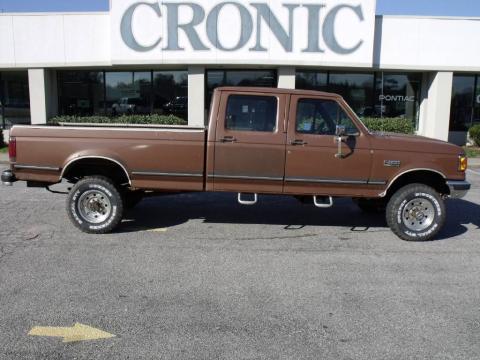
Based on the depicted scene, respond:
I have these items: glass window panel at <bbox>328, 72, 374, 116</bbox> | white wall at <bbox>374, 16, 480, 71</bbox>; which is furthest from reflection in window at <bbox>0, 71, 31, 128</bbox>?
white wall at <bbox>374, 16, 480, 71</bbox>

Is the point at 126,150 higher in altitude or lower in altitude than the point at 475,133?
higher

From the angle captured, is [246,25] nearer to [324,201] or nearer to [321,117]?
[321,117]

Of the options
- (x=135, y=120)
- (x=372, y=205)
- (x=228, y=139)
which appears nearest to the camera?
(x=228, y=139)

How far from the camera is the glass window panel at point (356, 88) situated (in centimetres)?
1864

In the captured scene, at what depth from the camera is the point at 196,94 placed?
1723 cm

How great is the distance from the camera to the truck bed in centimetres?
626

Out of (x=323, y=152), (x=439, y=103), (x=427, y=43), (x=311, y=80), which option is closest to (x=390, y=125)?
(x=439, y=103)

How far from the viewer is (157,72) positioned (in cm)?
1870

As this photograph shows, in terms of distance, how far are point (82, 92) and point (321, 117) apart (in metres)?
15.2

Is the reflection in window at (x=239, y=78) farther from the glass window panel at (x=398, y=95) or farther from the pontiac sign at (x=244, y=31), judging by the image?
the glass window panel at (x=398, y=95)

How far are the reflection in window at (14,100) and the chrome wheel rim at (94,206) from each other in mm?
14736

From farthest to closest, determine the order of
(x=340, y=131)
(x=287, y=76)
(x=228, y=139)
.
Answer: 1. (x=287, y=76)
2. (x=228, y=139)
3. (x=340, y=131)

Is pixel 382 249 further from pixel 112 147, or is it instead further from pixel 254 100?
pixel 112 147

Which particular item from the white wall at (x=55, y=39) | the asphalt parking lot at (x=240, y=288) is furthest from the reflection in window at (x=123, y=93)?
the asphalt parking lot at (x=240, y=288)
